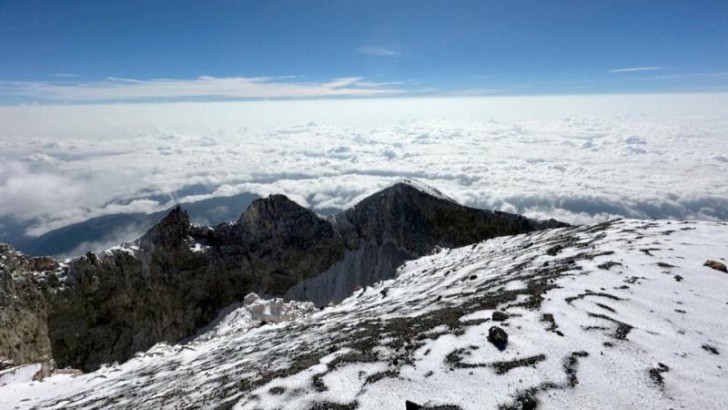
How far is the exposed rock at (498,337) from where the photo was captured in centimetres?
942

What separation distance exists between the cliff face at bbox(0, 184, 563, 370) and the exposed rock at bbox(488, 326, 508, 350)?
2390 inches

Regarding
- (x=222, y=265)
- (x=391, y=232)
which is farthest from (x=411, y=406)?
(x=391, y=232)

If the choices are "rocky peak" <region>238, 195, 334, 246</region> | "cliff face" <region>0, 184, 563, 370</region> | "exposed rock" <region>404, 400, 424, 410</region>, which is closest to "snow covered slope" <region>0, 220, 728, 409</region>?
"exposed rock" <region>404, 400, 424, 410</region>

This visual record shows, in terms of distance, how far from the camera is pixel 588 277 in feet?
44.8

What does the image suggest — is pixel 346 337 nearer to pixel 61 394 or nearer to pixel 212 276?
pixel 61 394

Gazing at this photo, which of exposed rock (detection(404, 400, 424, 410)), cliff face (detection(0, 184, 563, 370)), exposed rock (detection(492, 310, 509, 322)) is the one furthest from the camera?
cliff face (detection(0, 184, 563, 370))

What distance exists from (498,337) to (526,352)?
0.71m

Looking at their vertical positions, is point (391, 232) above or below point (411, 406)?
below

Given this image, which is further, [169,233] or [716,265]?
[169,233]

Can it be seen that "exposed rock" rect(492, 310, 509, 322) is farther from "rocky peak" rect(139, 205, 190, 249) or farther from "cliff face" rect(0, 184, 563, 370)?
"rocky peak" rect(139, 205, 190, 249)

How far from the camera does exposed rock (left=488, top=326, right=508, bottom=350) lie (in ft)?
30.9

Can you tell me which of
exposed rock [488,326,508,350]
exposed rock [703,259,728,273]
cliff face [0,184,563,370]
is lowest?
cliff face [0,184,563,370]

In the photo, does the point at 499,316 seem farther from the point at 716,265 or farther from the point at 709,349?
the point at 716,265

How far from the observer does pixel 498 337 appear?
951 centimetres
